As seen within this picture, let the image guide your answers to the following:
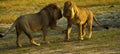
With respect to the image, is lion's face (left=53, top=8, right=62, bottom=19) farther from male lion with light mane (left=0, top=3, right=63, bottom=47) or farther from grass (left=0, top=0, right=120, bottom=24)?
grass (left=0, top=0, right=120, bottom=24)

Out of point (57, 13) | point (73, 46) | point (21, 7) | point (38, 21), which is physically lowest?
point (21, 7)

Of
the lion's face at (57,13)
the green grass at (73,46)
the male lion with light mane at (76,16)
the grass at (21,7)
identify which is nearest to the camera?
the green grass at (73,46)

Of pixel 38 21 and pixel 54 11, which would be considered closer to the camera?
pixel 38 21

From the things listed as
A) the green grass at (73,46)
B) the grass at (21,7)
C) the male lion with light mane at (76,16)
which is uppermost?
the male lion with light mane at (76,16)

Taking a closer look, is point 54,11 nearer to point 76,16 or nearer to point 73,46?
point 76,16

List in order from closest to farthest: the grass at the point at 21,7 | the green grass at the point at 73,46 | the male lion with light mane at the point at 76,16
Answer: the green grass at the point at 73,46 < the male lion with light mane at the point at 76,16 < the grass at the point at 21,7

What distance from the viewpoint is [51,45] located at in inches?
541

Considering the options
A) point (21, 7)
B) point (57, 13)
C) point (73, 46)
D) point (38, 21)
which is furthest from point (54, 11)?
point (21, 7)

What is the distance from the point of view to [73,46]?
1334 centimetres

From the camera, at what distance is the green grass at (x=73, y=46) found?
12.5 m

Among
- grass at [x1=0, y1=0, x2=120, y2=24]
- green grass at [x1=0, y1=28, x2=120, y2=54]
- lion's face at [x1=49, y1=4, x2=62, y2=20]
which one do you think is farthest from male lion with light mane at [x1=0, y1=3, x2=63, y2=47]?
grass at [x1=0, y1=0, x2=120, y2=24]

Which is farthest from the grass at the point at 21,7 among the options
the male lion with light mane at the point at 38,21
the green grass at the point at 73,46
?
the male lion with light mane at the point at 38,21

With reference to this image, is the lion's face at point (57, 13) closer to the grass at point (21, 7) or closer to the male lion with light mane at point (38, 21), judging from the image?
the male lion with light mane at point (38, 21)

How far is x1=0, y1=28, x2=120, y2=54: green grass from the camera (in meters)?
12.5
